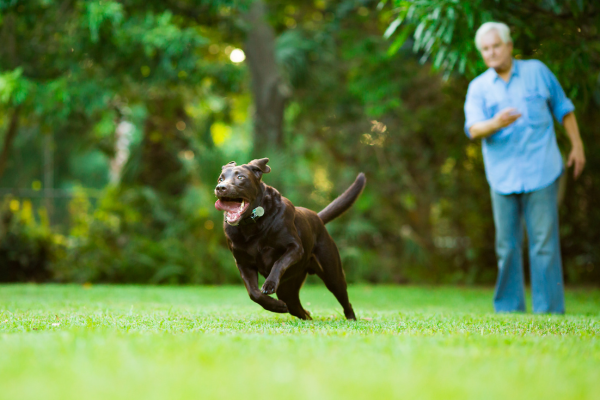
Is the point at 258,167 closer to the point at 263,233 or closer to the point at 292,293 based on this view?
the point at 263,233

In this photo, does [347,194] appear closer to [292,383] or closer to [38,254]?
[292,383]

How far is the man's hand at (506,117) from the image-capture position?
18.4ft

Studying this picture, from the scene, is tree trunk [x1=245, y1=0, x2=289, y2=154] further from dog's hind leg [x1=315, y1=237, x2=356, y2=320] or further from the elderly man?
dog's hind leg [x1=315, y1=237, x2=356, y2=320]

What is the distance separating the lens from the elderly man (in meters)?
5.95

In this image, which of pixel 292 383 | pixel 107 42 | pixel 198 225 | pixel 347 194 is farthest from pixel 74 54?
pixel 292 383

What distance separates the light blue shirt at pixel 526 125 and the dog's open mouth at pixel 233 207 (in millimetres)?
2948

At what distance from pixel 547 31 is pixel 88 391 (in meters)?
6.88

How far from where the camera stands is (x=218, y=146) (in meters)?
14.0

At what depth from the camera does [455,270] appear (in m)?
13.5

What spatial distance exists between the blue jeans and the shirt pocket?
590 millimetres

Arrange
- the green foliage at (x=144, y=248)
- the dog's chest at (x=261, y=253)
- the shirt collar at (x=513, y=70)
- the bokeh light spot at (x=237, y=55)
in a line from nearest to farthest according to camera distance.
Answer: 1. the dog's chest at (x=261, y=253)
2. the shirt collar at (x=513, y=70)
3. the green foliage at (x=144, y=248)
4. the bokeh light spot at (x=237, y=55)

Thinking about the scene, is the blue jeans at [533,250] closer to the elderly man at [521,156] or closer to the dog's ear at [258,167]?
the elderly man at [521,156]

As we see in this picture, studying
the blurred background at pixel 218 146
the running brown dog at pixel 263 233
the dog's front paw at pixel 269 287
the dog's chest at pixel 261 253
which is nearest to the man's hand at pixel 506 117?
the blurred background at pixel 218 146

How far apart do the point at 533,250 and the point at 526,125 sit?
1161 mm
